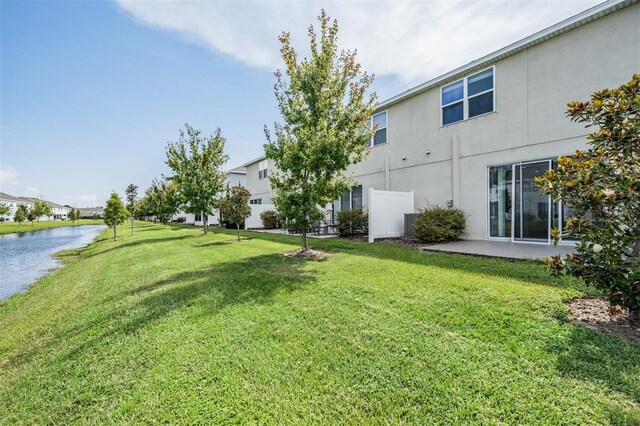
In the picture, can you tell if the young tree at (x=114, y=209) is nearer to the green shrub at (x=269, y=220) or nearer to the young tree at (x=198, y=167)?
the young tree at (x=198, y=167)

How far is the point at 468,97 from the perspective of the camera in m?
11.8

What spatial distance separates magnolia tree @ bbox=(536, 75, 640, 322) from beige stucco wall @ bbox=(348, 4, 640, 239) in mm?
6823

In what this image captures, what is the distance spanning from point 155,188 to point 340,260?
154 ft

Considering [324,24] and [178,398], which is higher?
[324,24]

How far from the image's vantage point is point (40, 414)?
2.80 m

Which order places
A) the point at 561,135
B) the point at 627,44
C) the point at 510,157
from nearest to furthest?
1. the point at 627,44
2. the point at 561,135
3. the point at 510,157

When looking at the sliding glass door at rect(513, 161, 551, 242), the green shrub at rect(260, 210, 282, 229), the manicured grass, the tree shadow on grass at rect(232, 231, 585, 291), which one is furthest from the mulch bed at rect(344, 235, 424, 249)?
the manicured grass

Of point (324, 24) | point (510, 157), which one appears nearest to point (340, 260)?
point (324, 24)

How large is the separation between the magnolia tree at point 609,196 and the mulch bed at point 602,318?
16cm

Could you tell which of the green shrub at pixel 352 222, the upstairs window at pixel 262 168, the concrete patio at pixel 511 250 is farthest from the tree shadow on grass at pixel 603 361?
the upstairs window at pixel 262 168

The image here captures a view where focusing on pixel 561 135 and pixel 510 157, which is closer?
pixel 561 135

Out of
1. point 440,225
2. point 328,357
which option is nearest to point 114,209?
point 440,225

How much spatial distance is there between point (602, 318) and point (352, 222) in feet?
34.6

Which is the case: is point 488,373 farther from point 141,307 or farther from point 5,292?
point 5,292
